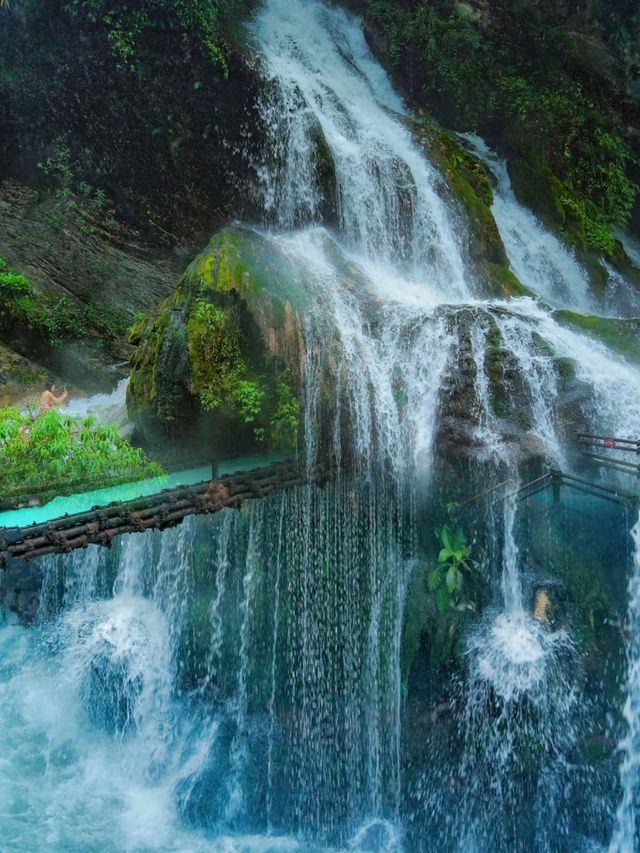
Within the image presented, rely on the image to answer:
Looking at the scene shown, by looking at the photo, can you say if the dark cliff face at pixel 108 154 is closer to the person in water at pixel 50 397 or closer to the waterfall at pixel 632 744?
the person in water at pixel 50 397

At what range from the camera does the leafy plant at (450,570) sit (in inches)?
336

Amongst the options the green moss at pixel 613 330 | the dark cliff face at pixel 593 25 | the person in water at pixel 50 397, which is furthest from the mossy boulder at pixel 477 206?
the person in water at pixel 50 397

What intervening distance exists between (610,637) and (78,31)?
14626 mm

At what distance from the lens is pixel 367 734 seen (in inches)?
341

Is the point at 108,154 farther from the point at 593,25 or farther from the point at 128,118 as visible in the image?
the point at 593,25

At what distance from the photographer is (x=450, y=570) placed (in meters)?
8.52

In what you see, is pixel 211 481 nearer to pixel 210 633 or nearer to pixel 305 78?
pixel 210 633

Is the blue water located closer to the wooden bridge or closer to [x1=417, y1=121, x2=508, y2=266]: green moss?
the wooden bridge

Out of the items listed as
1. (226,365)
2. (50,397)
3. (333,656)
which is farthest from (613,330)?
(50,397)

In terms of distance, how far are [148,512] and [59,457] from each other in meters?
1.72

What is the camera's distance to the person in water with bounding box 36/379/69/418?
37.4 ft

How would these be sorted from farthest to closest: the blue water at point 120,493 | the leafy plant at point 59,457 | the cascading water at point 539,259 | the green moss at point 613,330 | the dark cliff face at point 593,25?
1. the dark cliff face at point 593,25
2. the cascading water at point 539,259
3. the green moss at point 613,330
4. the leafy plant at point 59,457
5. the blue water at point 120,493

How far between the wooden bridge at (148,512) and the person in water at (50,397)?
384 centimetres

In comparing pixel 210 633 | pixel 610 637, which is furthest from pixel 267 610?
pixel 610 637
